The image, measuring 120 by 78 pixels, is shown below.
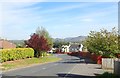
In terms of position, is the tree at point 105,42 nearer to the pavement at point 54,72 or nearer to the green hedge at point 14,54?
the pavement at point 54,72

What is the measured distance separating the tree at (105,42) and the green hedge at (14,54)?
12.7 meters

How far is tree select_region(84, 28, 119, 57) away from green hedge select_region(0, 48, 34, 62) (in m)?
12.7

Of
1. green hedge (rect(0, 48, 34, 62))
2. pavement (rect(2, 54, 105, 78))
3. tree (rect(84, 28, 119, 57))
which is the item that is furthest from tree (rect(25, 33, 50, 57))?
pavement (rect(2, 54, 105, 78))

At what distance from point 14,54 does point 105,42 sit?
14.7 m

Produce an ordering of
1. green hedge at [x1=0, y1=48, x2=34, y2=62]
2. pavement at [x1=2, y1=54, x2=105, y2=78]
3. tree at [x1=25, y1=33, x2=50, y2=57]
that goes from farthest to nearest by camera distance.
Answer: tree at [x1=25, y1=33, x2=50, y2=57] < green hedge at [x1=0, y1=48, x2=34, y2=62] < pavement at [x1=2, y1=54, x2=105, y2=78]

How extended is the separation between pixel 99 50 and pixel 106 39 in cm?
313

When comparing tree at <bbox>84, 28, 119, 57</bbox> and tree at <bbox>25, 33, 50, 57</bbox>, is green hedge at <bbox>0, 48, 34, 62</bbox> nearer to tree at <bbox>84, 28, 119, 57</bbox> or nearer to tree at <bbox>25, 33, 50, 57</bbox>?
tree at <bbox>25, 33, 50, 57</bbox>

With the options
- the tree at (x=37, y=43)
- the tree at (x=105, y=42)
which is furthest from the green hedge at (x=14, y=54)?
the tree at (x=105, y=42)

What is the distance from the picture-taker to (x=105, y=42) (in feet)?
180

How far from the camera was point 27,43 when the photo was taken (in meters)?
78.8

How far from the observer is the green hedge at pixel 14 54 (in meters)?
50.7

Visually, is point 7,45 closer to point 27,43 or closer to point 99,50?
point 27,43

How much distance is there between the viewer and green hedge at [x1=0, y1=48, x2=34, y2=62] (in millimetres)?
50675

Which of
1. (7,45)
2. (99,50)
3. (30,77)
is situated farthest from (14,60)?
(7,45)
